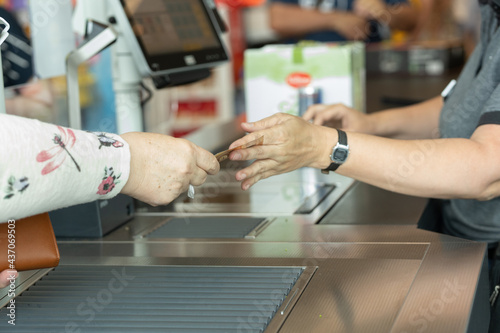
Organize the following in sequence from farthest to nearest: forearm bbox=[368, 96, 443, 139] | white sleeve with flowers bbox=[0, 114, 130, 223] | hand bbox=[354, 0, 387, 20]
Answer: hand bbox=[354, 0, 387, 20] → forearm bbox=[368, 96, 443, 139] → white sleeve with flowers bbox=[0, 114, 130, 223]

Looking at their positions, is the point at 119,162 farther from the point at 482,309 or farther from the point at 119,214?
the point at 482,309

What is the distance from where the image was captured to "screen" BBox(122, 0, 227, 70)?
71.4 inches

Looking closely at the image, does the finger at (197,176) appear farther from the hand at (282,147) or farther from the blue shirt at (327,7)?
the blue shirt at (327,7)

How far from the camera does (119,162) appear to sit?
1.07 metres

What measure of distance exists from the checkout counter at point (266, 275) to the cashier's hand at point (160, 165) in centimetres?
15

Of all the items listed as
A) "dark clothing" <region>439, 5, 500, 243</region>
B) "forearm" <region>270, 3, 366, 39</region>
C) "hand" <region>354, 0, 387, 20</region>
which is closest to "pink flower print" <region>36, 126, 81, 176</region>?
"dark clothing" <region>439, 5, 500, 243</region>

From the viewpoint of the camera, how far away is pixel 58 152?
3.16 ft

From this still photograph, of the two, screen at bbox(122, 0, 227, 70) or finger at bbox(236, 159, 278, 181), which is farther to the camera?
screen at bbox(122, 0, 227, 70)

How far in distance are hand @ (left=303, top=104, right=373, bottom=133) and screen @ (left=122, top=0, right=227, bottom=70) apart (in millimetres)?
333

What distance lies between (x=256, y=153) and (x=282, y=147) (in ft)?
0.18

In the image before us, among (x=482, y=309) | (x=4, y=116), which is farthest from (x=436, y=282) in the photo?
(x=4, y=116)

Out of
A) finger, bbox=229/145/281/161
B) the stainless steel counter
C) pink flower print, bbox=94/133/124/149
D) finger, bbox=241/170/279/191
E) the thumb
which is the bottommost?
the stainless steel counter

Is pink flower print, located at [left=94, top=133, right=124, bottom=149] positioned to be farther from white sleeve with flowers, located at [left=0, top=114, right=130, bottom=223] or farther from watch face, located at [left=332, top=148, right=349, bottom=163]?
watch face, located at [left=332, top=148, right=349, bottom=163]

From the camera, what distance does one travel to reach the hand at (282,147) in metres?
1.32
